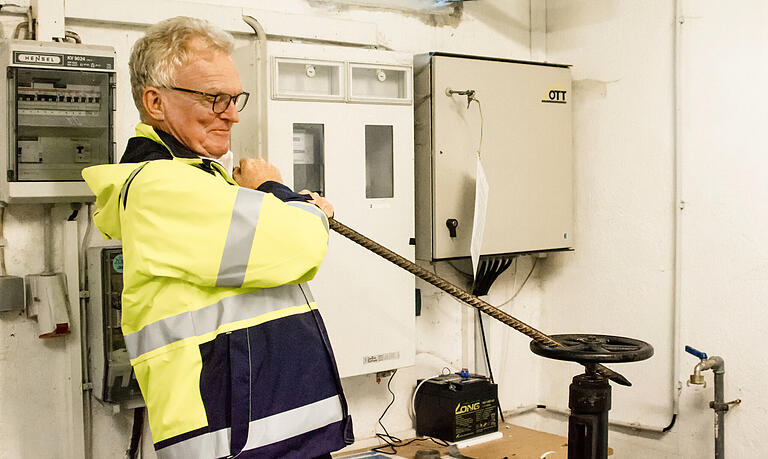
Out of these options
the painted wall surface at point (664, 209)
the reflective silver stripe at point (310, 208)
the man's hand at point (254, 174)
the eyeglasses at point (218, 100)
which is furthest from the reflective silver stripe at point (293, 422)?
the painted wall surface at point (664, 209)

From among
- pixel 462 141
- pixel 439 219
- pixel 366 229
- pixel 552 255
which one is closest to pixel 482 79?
pixel 462 141

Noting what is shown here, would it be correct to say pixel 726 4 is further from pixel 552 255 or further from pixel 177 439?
pixel 177 439

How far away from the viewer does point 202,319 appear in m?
1.34

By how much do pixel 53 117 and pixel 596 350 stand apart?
140cm

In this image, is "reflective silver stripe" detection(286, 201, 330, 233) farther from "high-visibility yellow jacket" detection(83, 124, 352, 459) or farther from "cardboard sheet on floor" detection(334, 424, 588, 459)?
"cardboard sheet on floor" detection(334, 424, 588, 459)

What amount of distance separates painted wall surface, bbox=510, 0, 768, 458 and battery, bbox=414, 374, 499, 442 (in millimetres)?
522

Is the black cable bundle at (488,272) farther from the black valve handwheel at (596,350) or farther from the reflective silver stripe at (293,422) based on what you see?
the reflective silver stripe at (293,422)

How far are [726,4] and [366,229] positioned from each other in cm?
132

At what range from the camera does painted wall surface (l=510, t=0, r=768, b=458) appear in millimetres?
2318

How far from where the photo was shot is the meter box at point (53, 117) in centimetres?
179

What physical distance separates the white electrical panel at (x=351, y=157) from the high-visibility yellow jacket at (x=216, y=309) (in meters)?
0.70

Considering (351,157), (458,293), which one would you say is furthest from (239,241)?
(351,157)

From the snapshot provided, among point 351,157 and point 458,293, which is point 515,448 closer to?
point 458,293

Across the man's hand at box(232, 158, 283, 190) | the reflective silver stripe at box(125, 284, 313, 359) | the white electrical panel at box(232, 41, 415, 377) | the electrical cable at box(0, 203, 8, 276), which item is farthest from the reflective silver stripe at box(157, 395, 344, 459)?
the electrical cable at box(0, 203, 8, 276)
